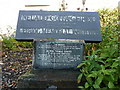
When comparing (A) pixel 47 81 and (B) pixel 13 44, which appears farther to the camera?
(B) pixel 13 44

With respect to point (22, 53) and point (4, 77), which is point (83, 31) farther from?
point (22, 53)

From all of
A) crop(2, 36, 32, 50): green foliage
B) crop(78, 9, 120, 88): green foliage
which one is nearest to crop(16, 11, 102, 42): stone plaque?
crop(78, 9, 120, 88): green foliage

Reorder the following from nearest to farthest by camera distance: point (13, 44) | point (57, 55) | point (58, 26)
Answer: point (57, 55), point (58, 26), point (13, 44)

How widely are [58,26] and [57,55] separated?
0.54 meters

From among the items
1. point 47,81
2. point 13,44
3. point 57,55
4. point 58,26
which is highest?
point 58,26

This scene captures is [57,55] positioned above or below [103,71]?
above

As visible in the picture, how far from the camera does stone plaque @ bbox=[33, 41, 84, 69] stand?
135 inches

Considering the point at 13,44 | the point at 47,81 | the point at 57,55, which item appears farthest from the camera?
the point at 13,44

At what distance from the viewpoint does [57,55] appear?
11.3 feet

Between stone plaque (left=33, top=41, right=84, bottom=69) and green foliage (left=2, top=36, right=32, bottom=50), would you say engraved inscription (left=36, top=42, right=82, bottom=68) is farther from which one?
green foliage (left=2, top=36, right=32, bottom=50)

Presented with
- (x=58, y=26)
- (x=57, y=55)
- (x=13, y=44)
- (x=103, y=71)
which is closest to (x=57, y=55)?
(x=57, y=55)

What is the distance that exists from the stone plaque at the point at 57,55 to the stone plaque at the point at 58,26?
166 mm

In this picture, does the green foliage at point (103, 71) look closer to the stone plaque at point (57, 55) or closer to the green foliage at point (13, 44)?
the stone plaque at point (57, 55)

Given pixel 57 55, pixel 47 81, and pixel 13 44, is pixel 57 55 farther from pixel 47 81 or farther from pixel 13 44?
pixel 13 44
